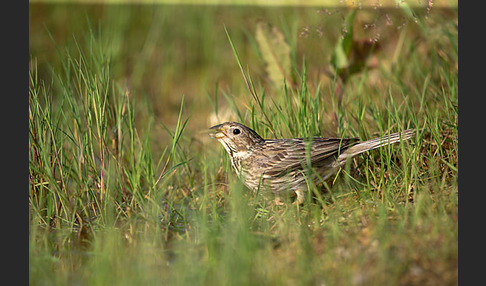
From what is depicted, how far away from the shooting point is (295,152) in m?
5.41

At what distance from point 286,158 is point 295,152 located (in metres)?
0.10

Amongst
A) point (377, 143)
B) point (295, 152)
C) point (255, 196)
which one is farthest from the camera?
point (255, 196)

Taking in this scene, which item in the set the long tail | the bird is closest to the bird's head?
the bird

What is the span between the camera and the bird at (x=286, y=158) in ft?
17.4

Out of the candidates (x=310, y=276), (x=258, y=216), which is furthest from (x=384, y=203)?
(x=310, y=276)

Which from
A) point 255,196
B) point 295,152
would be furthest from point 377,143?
point 255,196

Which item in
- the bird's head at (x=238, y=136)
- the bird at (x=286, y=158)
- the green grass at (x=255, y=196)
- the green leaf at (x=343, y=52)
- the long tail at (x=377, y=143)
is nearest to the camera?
the green grass at (x=255, y=196)

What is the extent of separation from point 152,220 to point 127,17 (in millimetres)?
5396

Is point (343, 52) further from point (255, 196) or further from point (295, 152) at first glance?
point (255, 196)

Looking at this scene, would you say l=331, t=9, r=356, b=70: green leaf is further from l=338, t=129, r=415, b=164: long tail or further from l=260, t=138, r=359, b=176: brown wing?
l=338, t=129, r=415, b=164: long tail

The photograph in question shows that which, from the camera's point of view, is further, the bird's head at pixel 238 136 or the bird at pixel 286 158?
the bird's head at pixel 238 136

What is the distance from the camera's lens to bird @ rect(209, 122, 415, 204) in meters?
5.29

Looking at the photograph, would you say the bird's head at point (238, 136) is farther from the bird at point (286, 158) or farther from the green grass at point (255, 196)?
the green grass at point (255, 196)

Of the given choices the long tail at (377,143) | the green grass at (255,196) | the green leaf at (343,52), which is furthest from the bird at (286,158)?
the green leaf at (343,52)
